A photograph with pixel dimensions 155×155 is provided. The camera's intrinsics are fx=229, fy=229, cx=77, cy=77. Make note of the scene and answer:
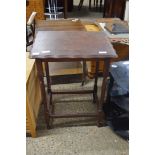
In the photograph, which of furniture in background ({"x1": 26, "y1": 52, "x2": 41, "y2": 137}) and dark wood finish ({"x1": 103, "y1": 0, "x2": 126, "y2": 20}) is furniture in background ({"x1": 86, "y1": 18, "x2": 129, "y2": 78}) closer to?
furniture in background ({"x1": 26, "y1": 52, "x2": 41, "y2": 137})

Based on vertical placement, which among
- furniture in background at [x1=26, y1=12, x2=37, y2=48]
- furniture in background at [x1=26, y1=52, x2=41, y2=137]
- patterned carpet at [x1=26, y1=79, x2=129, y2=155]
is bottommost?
patterned carpet at [x1=26, y1=79, x2=129, y2=155]

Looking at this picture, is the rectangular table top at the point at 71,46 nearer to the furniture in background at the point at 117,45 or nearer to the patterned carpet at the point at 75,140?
the furniture in background at the point at 117,45

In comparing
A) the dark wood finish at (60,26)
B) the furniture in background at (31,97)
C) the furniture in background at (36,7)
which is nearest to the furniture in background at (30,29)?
the dark wood finish at (60,26)

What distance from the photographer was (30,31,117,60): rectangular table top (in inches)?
57.3

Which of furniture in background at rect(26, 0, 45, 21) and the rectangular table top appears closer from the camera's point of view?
the rectangular table top

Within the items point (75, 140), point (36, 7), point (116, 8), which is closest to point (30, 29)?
point (75, 140)

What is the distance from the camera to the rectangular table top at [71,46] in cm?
146

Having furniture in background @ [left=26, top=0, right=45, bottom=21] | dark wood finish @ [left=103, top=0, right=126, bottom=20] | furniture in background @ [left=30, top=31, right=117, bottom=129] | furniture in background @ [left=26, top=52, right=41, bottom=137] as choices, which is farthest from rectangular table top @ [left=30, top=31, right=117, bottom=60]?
dark wood finish @ [left=103, top=0, right=126, bottom=20]

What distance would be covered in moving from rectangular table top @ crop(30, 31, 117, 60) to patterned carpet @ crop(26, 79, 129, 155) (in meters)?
0.68

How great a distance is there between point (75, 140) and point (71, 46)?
73 cm

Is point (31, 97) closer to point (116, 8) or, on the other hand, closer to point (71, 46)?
point (71, 46)
